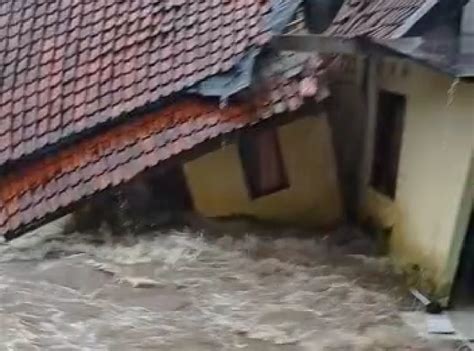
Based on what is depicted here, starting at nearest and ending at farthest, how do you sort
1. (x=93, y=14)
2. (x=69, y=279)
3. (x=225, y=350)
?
(x=225, y=350), (x=69, y=279), (x=93, y=14)

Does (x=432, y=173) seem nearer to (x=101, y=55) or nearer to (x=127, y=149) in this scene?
(x=127, y=149)

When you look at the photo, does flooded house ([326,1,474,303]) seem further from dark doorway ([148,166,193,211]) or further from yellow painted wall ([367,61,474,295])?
dark doorway ([148,166,193,211])

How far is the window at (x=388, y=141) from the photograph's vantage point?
317cm

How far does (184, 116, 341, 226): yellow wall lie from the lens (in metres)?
3.29

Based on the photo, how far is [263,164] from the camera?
10.9 ft

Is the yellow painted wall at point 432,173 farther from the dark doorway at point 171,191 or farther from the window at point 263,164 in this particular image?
the dark doorway at point 171,191

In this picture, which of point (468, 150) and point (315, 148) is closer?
point (468, 150)

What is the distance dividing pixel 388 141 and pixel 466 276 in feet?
2.35

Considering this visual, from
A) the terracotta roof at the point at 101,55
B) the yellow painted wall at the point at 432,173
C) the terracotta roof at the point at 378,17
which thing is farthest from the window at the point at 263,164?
the terracotta roof at the point at 378,17

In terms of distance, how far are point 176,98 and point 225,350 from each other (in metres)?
1.16

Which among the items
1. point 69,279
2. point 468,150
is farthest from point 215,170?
point 468,150

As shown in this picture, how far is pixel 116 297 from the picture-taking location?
8.59ft

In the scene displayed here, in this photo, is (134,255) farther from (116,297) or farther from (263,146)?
(263,146)

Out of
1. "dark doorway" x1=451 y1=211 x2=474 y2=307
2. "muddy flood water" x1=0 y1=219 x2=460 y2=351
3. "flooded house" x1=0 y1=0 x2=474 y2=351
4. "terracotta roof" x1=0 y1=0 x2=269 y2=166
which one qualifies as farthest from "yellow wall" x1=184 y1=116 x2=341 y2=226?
"dark doorway" x1=451 y1=211 x2=474 y2=307
